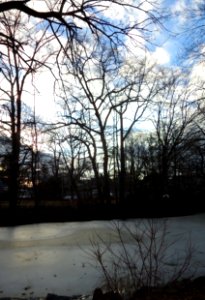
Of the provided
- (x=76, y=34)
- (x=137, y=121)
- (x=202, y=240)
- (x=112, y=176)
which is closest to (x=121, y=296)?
(x=76, y=34)

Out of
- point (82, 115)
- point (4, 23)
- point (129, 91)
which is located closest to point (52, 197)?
point (82, 115)

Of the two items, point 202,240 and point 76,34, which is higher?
point 76,34

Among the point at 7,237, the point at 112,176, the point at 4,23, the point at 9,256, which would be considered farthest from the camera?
the point at 112,176

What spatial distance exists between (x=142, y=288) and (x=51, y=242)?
10755 mm

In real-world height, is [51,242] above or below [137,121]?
below

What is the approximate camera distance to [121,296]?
7.04 meters

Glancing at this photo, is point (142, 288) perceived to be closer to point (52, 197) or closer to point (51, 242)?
point (51, 242)

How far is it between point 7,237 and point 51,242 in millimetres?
3485

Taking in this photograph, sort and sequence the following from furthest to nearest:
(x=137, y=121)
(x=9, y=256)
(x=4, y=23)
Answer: (x=137, y=121) < (x=9, y=256) < (x=4, y=23)

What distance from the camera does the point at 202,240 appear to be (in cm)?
1658

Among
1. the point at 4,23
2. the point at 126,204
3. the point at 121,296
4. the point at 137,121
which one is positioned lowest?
the point at 121,296

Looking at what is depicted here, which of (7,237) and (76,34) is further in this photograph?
(7,237)

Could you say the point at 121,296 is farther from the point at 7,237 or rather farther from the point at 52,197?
the point at 52,197

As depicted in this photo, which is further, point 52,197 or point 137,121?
point 52,197
